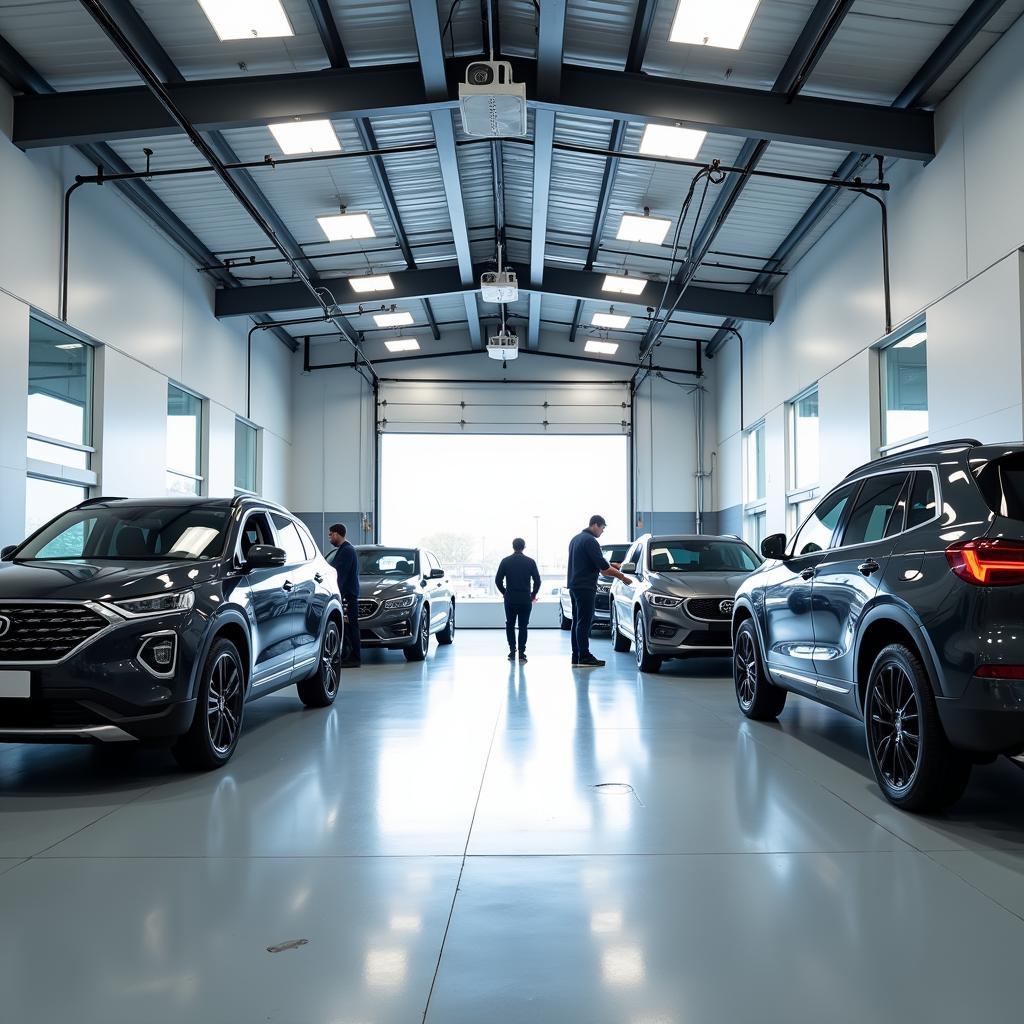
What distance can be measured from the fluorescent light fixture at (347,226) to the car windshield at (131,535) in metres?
8.53

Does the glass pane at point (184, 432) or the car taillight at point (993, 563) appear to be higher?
the glass pane at point (184, 432)

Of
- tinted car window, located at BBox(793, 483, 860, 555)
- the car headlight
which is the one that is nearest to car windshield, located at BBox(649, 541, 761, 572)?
tinted car window, located at BBox(793, 483, 860, 555)

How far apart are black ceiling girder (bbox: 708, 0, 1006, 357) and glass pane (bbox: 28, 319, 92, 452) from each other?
9.68 meters

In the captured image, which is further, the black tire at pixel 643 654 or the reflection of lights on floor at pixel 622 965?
the black tire at pixel 643 654

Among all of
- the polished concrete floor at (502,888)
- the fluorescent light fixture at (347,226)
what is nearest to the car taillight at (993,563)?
the polished concrete floor at (502,888)

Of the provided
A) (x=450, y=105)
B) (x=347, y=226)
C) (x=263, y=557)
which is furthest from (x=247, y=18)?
(x=263, y=557)

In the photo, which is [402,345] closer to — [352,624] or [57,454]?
[57,454]

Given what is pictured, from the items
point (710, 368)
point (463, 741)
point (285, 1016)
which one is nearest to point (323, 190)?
point (463, 741)

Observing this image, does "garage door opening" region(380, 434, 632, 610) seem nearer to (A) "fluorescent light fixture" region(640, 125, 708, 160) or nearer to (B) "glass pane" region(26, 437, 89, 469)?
(B) "glass pane" region(26, 437, 89, 469)

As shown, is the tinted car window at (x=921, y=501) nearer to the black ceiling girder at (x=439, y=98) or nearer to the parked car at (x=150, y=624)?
the parked car at (x=150, y=624)

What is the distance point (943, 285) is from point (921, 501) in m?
6.45

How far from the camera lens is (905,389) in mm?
11297

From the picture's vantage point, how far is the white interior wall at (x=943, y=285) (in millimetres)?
8578

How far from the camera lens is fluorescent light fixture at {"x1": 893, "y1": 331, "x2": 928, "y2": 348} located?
1080 centimetres
